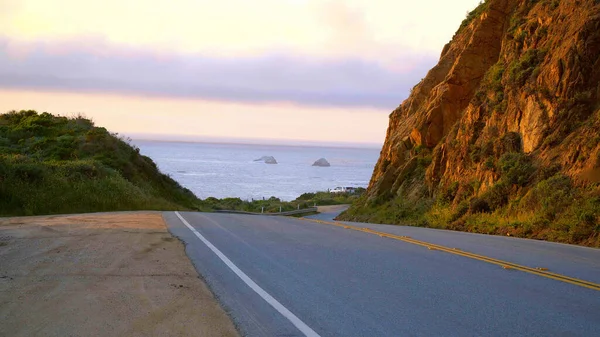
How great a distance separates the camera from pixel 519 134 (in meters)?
22.0

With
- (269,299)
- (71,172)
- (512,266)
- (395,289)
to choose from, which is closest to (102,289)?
(269,299)

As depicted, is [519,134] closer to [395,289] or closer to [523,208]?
[523,208]

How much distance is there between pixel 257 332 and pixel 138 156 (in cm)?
3929

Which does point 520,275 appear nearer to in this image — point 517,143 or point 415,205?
point 517,143

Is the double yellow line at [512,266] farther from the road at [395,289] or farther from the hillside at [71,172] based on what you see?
the hillside at [71,172]

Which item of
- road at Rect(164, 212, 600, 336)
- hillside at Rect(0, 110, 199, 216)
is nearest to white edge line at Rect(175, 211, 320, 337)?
road at Rect(164, 212, 600, 336)

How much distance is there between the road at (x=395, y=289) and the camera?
257 inches

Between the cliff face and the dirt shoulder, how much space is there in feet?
32.7

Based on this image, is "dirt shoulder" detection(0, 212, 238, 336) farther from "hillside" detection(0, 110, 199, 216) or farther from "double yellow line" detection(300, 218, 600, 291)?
"hillside" detection(0, 110, 199, 216)

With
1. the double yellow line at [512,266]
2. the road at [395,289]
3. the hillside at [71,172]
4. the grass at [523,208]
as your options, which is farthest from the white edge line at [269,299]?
the hillside at [71,172]

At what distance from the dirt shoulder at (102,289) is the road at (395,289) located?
40 cm

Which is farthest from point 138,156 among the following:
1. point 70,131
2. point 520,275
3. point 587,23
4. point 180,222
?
point 520,275

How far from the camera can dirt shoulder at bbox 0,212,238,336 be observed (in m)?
6.56

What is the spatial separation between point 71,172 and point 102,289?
23866 millimetres
